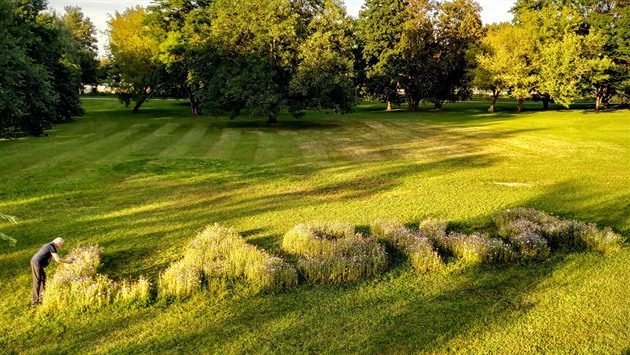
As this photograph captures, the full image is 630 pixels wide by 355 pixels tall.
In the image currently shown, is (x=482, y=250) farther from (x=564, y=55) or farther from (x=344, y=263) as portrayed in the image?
(x=564, y=55)

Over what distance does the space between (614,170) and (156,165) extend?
2577 cm

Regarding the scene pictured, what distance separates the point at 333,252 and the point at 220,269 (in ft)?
10.2

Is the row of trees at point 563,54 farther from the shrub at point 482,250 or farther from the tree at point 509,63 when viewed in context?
the shrub at point 482,250

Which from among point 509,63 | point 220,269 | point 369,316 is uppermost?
point 509,63

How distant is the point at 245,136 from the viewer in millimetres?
35344

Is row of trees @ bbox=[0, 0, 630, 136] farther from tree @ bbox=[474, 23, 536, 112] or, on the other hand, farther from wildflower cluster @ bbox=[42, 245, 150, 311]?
wildflower cluster @ bbox=[42, 245, 150, 311]

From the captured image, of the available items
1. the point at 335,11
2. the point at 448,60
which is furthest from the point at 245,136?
the point at 448,60

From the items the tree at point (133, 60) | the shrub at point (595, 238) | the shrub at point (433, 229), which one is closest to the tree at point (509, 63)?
the tree at point (133, 60)

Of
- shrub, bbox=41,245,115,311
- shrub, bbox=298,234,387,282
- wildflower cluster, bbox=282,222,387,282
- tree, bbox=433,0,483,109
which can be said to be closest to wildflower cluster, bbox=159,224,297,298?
shrub, bbox=298,234,387,282

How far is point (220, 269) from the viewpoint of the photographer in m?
11.0

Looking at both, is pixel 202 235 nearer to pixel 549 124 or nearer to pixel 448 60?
pixel 549 124

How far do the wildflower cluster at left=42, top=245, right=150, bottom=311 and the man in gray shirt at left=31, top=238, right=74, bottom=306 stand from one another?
0.21 metres

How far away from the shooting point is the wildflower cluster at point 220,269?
1027 cm

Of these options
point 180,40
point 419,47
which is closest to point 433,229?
point 180,40
